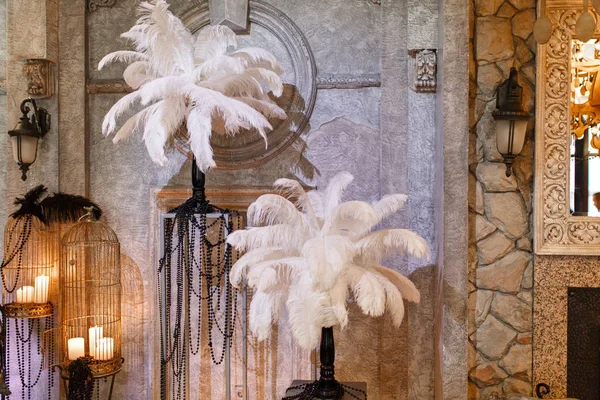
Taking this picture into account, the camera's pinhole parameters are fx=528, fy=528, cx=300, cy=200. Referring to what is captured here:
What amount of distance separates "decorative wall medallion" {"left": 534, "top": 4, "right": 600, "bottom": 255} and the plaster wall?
64 centimetres

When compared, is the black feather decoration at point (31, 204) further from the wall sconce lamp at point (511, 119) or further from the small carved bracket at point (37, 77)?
the wall sconce lamp at point (511, 119)

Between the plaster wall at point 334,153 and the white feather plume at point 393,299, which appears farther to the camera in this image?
the plaster wall at point 334,153

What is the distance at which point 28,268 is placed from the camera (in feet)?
11.5

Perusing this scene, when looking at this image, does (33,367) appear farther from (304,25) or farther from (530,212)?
(530,212)

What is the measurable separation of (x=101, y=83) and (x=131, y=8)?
1.84ft

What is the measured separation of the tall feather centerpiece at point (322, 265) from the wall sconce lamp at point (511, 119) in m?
0.83

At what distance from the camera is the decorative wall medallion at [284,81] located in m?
3.53

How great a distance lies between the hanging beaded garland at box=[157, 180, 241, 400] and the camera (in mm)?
3193

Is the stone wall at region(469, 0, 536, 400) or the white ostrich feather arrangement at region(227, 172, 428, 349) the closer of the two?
the white ostrich feather arrangement at region(227, 172, 428, 349)

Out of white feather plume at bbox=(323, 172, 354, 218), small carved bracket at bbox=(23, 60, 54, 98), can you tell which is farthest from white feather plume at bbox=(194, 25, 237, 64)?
small carved bracket at bbox=(23, 60, 54, 98)

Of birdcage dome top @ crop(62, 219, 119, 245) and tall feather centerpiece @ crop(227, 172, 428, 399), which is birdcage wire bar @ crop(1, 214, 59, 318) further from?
tall feather centerpiece @ crop(227, 172, 428, 399)

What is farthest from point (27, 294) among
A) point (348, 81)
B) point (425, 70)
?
point (425, 70)

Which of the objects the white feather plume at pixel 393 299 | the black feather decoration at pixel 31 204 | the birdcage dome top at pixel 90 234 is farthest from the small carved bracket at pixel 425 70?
the black feather decoration at pixel 31 204

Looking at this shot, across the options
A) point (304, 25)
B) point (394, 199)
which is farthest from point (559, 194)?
point (304, 25)
